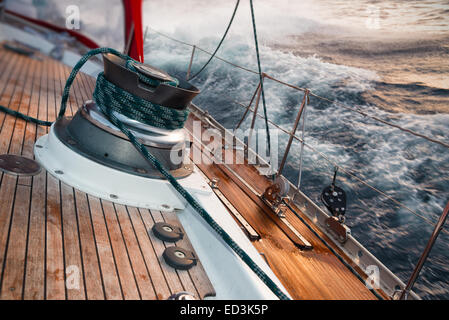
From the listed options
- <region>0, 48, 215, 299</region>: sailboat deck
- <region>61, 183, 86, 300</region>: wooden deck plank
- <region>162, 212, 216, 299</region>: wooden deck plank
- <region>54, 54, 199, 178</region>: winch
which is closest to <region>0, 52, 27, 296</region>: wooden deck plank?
<region>0, 48, 215, 299</region>: sailboat deck

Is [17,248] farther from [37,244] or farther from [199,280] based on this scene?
[199,280]

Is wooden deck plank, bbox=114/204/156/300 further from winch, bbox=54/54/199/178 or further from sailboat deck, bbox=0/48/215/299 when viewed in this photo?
winch, bbox=54/54/199/178

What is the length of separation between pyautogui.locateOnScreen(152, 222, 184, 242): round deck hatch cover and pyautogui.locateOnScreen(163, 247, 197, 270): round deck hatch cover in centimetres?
6

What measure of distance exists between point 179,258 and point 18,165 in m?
0.74

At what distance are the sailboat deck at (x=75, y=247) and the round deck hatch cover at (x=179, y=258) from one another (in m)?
0.02

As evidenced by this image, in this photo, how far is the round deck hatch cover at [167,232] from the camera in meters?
1.08

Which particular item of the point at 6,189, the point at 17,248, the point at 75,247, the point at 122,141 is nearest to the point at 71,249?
the point at 75,247

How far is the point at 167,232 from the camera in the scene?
43.4 inches

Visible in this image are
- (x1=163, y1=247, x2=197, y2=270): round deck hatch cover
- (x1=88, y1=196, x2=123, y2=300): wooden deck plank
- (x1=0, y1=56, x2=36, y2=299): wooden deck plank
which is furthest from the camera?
(x1=163, y1=247, x2=197, y2=270): round deck hatch cover

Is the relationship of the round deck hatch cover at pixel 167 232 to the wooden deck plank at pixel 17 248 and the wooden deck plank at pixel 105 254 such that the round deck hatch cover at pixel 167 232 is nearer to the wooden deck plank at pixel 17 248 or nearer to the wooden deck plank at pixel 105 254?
the wooden deck plank at pixel 105 254

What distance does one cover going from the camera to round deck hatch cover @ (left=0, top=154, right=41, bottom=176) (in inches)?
45.6

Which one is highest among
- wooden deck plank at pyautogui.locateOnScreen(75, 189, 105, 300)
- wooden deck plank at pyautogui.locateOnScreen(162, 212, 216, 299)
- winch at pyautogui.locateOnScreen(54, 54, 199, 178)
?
winch at pyautogui.locateOnScreen(54, 54, 199, 178)

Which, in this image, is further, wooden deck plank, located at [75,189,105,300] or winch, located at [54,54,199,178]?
winch, located at [54,54,199,178]
